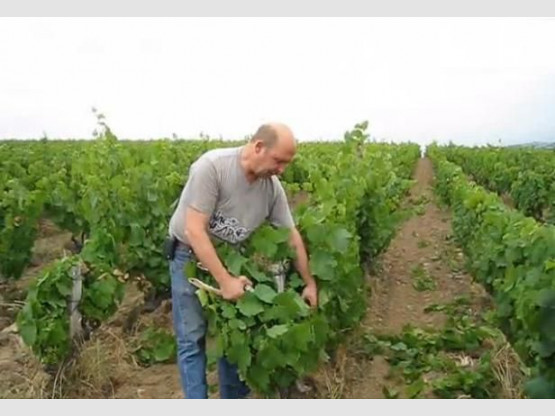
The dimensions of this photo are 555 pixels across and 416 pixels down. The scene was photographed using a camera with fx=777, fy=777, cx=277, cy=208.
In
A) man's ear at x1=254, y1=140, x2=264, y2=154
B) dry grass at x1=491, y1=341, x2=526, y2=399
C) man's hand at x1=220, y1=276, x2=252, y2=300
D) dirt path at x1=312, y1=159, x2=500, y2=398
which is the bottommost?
dirt path at x1=312, y1=159, x2=500, y2=398

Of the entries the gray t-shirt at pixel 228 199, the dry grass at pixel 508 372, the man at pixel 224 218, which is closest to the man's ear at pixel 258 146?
the man at pixel 224 218

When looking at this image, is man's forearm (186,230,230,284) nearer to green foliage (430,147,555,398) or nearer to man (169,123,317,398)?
man (169,123,317,398)

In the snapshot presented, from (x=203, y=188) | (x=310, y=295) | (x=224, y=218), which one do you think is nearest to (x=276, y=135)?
(x=203, y=188)

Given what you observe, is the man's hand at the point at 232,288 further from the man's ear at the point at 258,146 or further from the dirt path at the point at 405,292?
the dirt path at the point at 405,292

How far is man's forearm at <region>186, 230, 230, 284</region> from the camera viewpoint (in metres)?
4.11

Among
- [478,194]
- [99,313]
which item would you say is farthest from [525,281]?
[478,194]

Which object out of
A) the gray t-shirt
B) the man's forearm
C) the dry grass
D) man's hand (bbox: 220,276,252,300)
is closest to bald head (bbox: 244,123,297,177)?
the gray t-shirt

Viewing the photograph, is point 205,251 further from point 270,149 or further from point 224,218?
point 270,149

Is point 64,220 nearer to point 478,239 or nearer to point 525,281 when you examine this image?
point 478,239

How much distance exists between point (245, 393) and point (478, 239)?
11.9ft

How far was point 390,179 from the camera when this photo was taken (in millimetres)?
10359

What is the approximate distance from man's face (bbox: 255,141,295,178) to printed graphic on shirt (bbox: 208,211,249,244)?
364 mm

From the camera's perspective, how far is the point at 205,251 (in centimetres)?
411

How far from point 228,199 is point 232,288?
49cm
